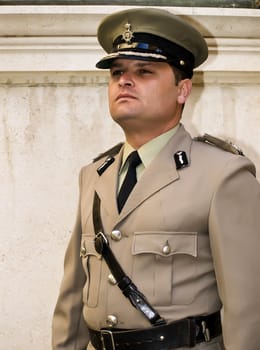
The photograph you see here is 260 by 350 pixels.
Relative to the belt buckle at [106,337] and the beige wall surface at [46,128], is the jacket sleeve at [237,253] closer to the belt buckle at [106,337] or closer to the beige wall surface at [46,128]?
the belt buckle at [106,337]

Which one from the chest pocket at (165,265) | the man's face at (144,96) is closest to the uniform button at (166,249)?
the chest pocket at (165,265)

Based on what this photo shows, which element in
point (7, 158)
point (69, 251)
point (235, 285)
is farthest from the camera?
point (7, 158)

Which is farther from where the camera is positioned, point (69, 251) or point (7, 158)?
point (7, 158)

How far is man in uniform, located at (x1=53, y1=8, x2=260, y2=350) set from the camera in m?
0.95

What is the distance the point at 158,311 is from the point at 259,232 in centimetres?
24

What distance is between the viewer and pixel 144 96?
3.37 feet

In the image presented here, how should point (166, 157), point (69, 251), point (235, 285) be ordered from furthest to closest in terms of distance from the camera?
point (69, 251)
point (166, 157)
point (235, 285)

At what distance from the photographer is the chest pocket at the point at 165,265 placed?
965 mm

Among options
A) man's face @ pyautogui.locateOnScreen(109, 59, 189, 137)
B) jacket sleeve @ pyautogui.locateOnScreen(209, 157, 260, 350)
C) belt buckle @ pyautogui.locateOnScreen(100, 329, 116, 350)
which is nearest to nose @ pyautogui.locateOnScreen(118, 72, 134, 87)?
man's face @ pyautogui.locateOnScreen(109, 59, 189, 137)

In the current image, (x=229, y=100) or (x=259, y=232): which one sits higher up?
(x=229, y=100)

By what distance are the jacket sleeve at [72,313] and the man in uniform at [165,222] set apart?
0.31 feet

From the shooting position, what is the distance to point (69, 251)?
123 centimetres

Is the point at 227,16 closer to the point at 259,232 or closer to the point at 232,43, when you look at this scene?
the point at 232,43

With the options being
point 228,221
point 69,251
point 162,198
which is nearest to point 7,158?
point 69,251
